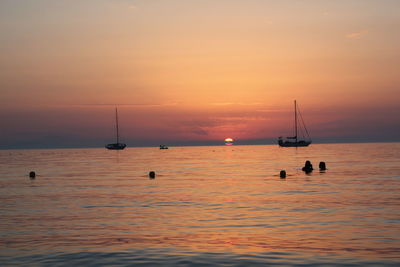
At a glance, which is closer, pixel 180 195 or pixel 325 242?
pixel 325 242

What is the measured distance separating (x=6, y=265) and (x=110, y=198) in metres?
21.9

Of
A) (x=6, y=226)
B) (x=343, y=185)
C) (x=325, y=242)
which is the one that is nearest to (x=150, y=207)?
(x=6, y=226)

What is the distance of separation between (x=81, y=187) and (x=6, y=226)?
2398cm

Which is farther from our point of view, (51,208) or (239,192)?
(239,192)

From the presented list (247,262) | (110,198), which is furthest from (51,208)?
(247,262)

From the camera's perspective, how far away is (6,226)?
2531 cm

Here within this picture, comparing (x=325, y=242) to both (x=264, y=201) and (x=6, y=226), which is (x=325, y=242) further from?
(x=6, y=226)

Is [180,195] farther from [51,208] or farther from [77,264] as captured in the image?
[77,264]

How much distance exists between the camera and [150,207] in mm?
33031

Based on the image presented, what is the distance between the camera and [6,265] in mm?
16859

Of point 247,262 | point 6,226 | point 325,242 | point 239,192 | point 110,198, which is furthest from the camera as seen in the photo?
point 239,192

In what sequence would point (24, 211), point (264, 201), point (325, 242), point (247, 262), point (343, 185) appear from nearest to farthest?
point (247, 262) → point (325, 242) → point (24, 211) → point (264, 201) → point (343, 185)

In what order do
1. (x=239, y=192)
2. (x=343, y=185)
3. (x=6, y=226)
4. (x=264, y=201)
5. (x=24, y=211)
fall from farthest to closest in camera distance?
(x=343, y=185), (x=239, y=192), (x=264, y=201), (x=24, y=211), (x=6, y=226)

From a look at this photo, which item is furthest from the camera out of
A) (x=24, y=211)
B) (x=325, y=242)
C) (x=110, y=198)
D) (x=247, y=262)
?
(x=110, y=198)
